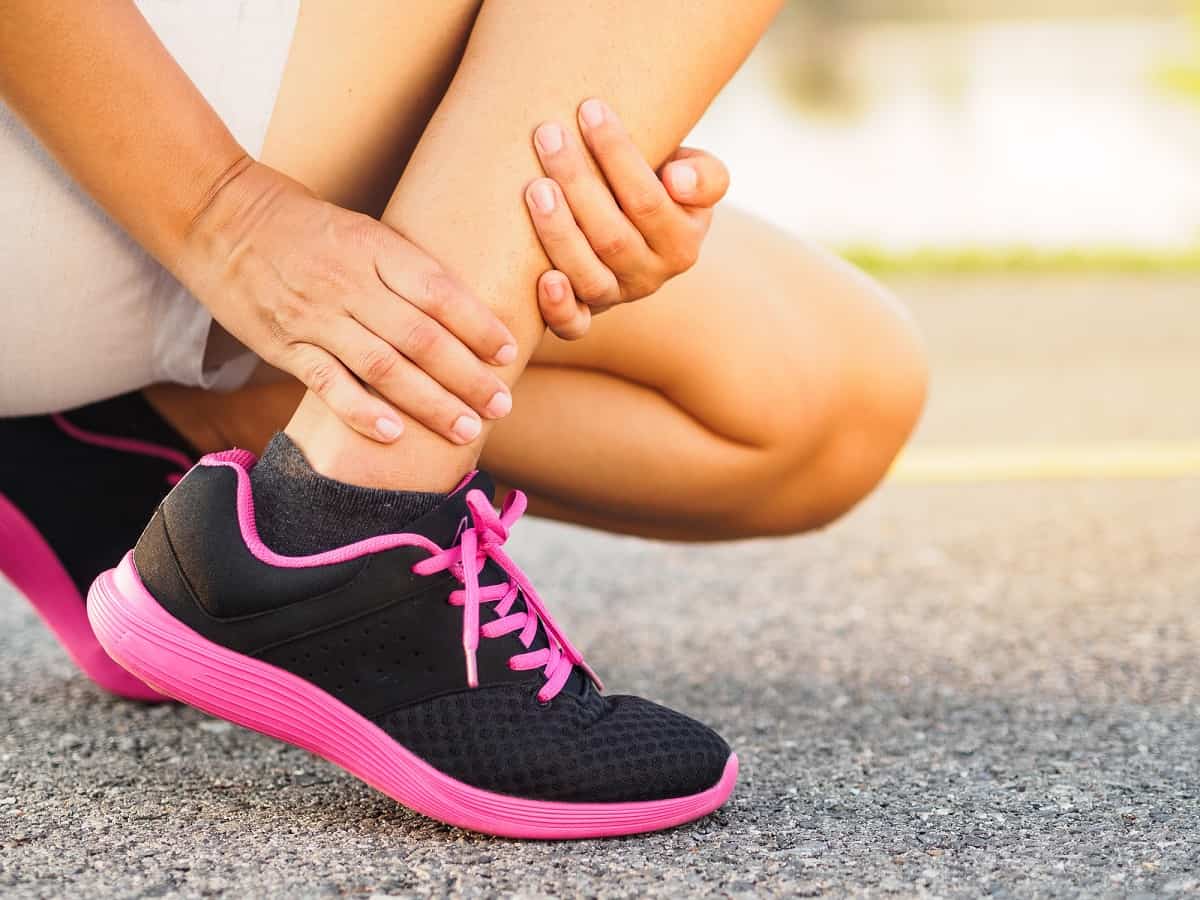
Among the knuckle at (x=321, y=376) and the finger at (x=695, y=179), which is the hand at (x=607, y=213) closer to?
the finger at (x=695, y=179)

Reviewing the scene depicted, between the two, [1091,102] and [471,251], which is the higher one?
[1091,102]

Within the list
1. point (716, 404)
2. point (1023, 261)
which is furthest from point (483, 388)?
point (1023, 261)

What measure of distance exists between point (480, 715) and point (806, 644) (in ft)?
2.45

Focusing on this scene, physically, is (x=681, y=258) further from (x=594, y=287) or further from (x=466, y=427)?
(x=466, y=427)

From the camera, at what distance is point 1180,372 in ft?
12.7

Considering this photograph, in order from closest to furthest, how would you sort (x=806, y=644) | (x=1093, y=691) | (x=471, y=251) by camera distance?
(x=471, y=251)
(x=1093, y=691)
(x=806, y=644)

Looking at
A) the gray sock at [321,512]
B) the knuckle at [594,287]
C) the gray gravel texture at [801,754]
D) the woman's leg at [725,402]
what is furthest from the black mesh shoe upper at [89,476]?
the knuckle at [594,287]

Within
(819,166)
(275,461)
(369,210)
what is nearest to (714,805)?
(275,461)

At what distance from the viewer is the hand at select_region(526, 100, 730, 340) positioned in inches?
38.2

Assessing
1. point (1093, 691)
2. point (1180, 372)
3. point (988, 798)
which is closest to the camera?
point (988, 798)

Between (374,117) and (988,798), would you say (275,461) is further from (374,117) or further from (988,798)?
(988,798)

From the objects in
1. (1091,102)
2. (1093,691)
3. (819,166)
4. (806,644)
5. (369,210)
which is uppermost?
(1091,102)

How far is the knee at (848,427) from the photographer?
55.2 inches

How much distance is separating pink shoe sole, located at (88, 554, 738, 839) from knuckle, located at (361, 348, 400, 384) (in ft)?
0.70
